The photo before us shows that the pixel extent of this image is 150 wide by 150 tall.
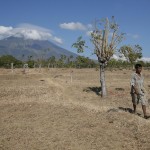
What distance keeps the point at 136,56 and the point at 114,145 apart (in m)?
50.3

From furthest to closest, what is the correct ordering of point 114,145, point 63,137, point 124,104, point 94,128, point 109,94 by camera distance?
point 109,94
point 124,104
point 94,128
point 63,137
point 114,145

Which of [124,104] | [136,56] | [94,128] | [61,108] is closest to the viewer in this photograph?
[94,128]

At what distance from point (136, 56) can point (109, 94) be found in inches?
1474

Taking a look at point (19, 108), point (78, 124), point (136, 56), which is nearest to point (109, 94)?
point (19, 108)

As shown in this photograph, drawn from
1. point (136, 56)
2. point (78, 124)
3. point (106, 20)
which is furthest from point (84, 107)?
point (136, 56)

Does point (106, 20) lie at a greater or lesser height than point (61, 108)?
greater

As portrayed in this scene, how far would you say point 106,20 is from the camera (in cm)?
2228

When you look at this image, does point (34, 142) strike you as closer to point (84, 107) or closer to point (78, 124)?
point (78, 124)

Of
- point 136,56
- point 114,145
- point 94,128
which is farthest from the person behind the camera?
point 136,56

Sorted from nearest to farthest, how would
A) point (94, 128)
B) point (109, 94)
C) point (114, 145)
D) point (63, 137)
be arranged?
point (114, 145) < point (63, 137) < point (94, 128) < point (109, 94)

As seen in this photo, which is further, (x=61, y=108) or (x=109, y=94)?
(x=109, y=94)

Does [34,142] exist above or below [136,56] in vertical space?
below

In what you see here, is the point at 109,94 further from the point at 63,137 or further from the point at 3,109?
the point at 63,137

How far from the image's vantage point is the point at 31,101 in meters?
18.4
